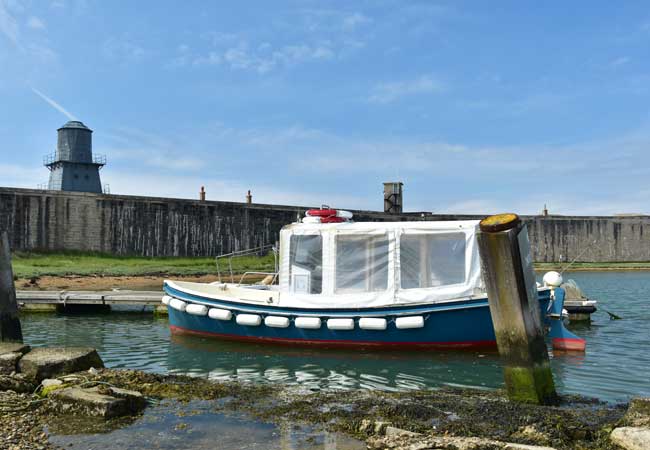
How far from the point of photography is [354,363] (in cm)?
1118

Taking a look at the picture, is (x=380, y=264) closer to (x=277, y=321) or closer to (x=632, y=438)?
(x=277, y=321)

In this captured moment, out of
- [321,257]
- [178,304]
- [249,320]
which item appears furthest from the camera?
[178,304]

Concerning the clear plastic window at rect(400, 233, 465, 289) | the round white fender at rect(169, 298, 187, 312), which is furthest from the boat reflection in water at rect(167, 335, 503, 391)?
the clear plastic window at rect(400, 233, 465, 289)

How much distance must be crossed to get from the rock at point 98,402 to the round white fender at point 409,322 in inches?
215

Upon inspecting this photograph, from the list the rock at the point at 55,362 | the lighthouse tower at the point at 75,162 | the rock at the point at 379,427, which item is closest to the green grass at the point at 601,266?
the lighthouse tower at the point at 75,162

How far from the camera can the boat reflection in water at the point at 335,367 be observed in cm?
968

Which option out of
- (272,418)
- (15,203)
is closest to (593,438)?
(272,418)

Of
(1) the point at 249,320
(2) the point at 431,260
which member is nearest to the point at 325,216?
(2) the point at 431,260

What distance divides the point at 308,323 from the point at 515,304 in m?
5.71

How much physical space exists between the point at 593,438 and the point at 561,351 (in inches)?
245

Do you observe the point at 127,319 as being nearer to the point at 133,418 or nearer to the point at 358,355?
the point at 358,355

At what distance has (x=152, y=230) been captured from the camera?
130 ft

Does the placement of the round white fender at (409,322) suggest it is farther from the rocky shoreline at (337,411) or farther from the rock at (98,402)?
the rock at (98,402)

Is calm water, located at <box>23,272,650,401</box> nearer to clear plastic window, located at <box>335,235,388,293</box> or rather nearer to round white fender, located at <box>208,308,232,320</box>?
round white fender, located at <box>208,308,232,320</box>
